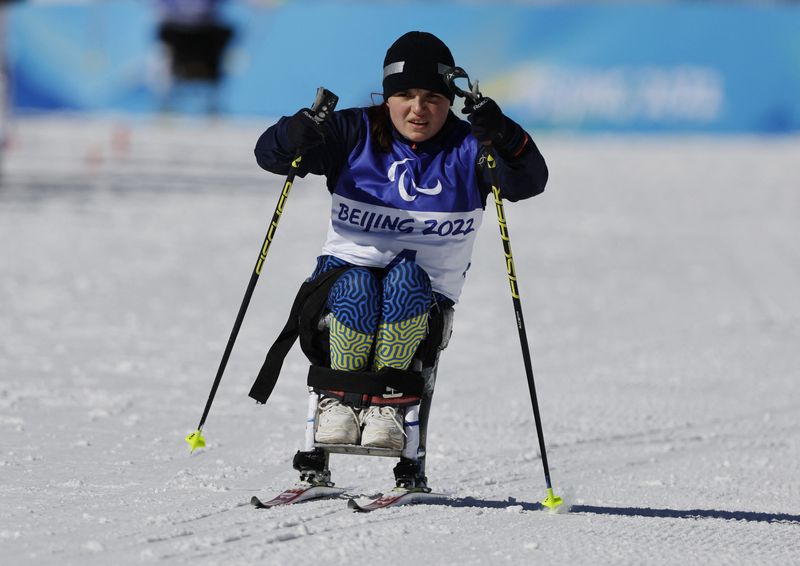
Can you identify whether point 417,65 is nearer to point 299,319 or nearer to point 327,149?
point 327,149

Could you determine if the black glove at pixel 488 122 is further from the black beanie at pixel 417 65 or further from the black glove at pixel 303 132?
the black glove at pixel 303 132

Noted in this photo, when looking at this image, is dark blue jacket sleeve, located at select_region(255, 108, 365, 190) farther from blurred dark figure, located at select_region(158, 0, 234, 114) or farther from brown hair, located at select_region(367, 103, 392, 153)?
blurred dark figure, located at select_region(158, 0, 234, 114)

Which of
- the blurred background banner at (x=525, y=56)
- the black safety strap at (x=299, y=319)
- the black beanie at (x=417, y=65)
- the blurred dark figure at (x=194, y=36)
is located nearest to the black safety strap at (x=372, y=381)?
the black safety strap at (x=299, y=319)

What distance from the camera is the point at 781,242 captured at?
12.4 m

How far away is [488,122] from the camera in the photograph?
347cm

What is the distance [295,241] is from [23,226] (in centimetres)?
269

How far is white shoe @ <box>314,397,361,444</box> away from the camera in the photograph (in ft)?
11.7

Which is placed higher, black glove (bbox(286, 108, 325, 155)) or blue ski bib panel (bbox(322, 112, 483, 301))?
black glove (bbox(286, 108, 325, 155))

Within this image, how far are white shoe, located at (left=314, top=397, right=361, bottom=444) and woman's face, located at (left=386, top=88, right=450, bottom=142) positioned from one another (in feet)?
2.79

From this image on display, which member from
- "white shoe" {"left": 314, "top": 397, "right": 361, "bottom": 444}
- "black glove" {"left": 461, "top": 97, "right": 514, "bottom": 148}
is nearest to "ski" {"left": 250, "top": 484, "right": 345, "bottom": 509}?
"white shoe" {"left": 314, "top": 397, "right": 361, "bottom": 444}

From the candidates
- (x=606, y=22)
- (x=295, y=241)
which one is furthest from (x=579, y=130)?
(x=295, y=241)

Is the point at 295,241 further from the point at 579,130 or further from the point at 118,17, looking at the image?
the point at 118,17

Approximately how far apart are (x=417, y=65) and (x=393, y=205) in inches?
16.8

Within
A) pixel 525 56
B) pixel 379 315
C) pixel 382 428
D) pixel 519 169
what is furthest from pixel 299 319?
pixel 525 56
